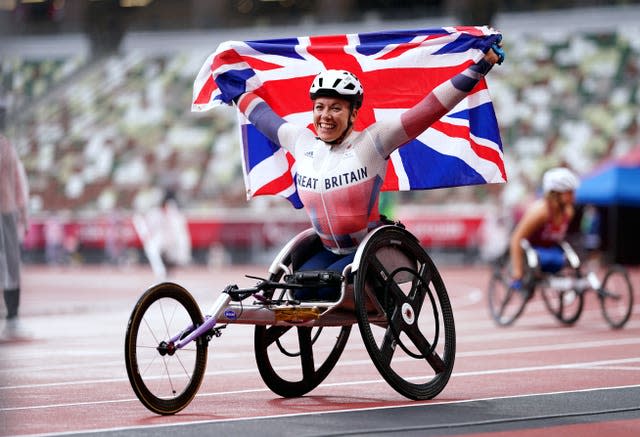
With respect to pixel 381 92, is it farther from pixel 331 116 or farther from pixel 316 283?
pixel 316 283

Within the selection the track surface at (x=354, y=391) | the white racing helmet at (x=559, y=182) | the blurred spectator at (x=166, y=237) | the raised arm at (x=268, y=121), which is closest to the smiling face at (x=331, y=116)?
the raised arm at (x=268, y=121)

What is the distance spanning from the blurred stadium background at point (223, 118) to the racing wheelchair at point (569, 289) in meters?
16.7

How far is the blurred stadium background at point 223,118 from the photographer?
127 feet

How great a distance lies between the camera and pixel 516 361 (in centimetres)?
1141

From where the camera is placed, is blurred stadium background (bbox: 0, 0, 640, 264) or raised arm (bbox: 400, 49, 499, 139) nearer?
raised arm (bbox: 400, 49, 499, 139)

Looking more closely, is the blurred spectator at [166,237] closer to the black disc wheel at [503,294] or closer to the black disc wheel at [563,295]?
the black disc wheel at [503,294]

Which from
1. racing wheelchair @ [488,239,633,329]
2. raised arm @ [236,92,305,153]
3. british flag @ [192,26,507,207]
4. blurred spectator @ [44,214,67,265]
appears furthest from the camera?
blurred spectator @ [44,214,67,265]

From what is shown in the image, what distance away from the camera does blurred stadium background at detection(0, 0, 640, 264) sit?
38594 mm

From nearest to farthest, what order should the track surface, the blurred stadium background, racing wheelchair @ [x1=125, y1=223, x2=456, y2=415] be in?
the track surface
racing wheelchair @ [x1=125, y1=223, x2=456, y2=415]
the blurred stadium background

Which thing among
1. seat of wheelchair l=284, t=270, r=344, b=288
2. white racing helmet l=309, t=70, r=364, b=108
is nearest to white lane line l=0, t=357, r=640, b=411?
seat of wheelchair l=284, t=270, r=344, b=288

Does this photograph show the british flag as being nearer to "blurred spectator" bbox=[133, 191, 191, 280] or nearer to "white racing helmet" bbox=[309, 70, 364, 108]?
"white racing helmet" bbox=[309, 70, 364, 108]

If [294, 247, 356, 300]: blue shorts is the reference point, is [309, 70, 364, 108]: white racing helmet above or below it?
above

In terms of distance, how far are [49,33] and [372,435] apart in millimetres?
48368

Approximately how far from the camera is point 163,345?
732 centimetres
